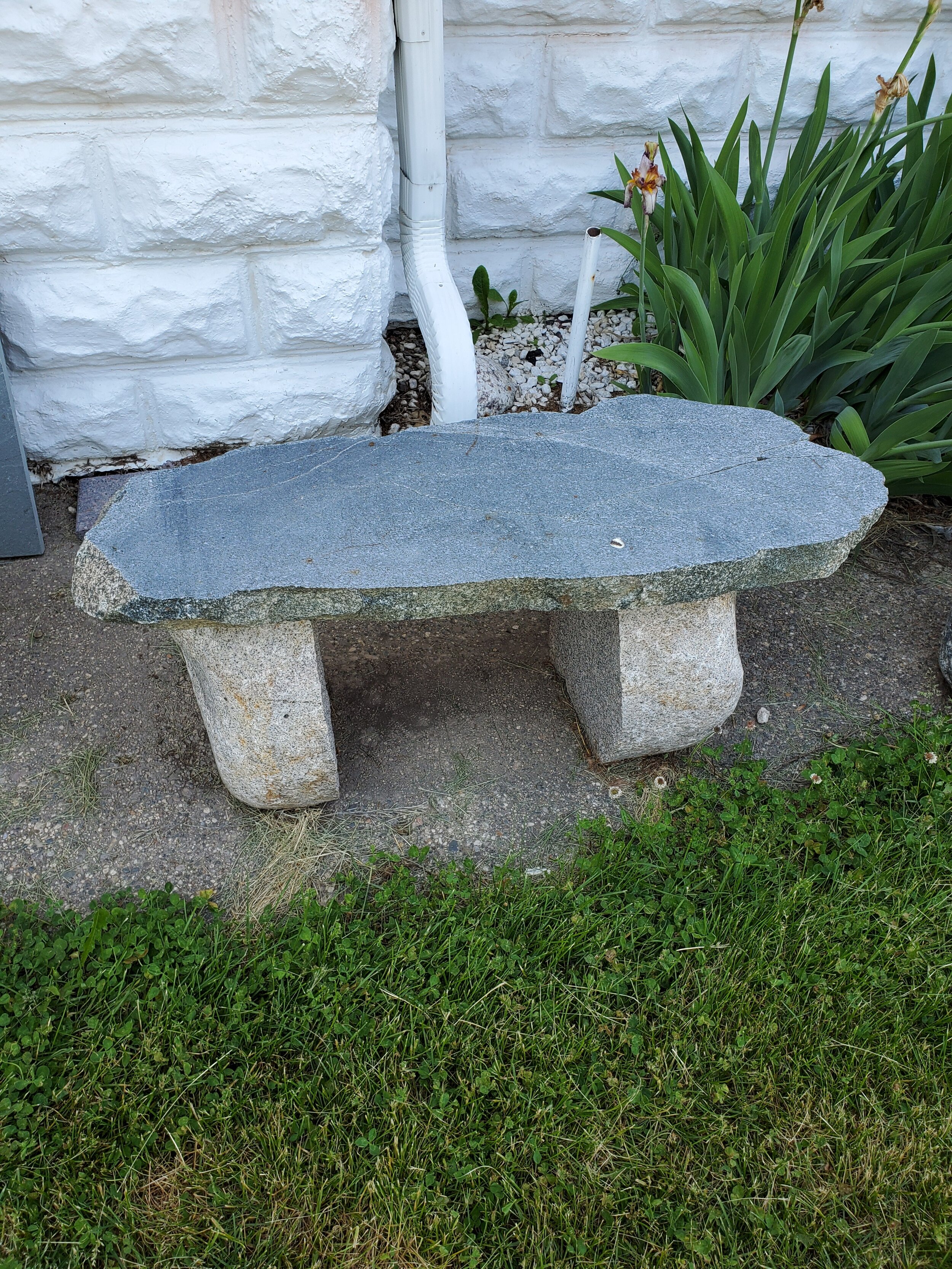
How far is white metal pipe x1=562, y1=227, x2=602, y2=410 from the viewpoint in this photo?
7.76 feet

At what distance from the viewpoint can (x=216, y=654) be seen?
1598 millimetres

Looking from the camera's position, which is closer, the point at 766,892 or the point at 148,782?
the point at 766,892

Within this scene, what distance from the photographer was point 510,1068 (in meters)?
1.47

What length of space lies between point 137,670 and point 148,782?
0.33 m

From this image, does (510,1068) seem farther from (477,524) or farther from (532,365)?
(532,365)

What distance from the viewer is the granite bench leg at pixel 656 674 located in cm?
174

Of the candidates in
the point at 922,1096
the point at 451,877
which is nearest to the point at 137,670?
the point at 451,877

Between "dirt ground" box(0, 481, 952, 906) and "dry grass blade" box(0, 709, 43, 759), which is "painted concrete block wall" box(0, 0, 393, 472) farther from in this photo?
"dry grass blade" box(0, 709, 43, 759)

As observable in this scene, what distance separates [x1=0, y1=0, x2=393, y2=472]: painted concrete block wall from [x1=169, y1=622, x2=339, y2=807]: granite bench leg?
40.8 inches

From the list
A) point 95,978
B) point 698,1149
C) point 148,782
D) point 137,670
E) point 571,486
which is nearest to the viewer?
point 698,1149

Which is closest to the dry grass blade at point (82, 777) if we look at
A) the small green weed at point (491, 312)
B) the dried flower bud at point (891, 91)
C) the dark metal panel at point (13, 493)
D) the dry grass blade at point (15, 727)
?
the dry grass blade at point (15, 727)

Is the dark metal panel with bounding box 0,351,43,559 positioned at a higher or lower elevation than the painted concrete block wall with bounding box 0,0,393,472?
lower

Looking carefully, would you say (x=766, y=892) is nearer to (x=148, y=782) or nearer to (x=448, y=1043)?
(x=448, y=1043)

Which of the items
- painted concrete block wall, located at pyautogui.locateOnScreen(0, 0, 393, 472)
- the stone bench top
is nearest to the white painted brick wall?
painted concrete block wall, located at pyautogui.locateOnScreen(0, 0, 393, 472)
